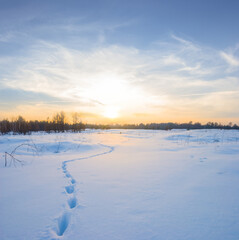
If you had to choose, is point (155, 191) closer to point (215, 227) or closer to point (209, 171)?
point (215, 227)

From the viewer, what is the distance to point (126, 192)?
2363 millimetres

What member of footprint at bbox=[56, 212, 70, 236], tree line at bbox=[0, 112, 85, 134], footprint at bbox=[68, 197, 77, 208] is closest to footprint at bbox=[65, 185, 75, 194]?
footprint at bbox=[68, 197, 77, 208]

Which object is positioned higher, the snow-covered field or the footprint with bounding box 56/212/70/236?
the snow-covered field

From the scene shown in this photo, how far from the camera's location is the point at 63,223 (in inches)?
67.4

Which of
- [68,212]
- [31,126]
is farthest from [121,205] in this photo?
[31,126]

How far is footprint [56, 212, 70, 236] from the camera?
155 cm

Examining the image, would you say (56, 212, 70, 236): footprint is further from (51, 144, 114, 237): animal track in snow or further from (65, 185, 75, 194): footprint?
(65, 185, 75, 194): footprint

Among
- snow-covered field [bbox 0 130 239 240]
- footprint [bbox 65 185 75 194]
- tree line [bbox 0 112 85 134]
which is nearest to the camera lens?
snow-covered field [bbox 0 130 239 240]

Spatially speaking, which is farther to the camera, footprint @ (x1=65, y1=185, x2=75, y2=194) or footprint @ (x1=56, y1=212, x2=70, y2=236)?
footprint @ (x1=65, y1=185, x2=75, y2=194)

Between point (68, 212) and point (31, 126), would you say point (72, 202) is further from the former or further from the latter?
point (31, 126)

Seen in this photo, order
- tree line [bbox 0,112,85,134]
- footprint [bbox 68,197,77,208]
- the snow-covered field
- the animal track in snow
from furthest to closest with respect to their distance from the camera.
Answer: tree line [bbox 0,112,85,134], footprint [bbox 68,197,77,208], the animal track in snow, the snow-covered field

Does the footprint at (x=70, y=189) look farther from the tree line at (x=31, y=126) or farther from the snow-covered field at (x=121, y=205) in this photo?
the tree line at (x=31, y=126)

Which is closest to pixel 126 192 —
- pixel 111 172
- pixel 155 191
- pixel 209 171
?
pixel 155 191

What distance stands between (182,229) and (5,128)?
2149 centimetres
